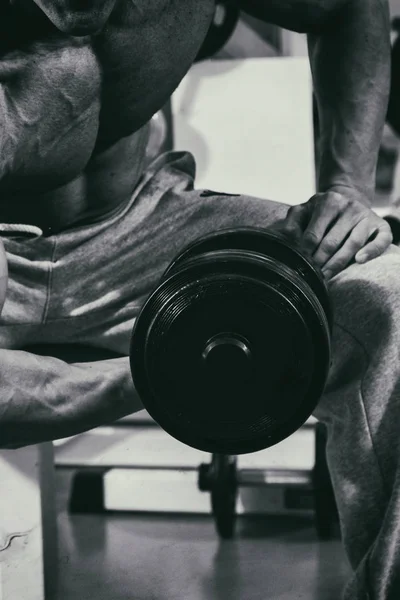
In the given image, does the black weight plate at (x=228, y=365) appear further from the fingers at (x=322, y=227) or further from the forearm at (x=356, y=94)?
the forearm at (x=356, y=94)

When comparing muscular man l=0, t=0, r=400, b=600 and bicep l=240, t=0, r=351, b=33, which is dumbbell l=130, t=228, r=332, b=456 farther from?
bicep l=240, t=0, r=351, b=33

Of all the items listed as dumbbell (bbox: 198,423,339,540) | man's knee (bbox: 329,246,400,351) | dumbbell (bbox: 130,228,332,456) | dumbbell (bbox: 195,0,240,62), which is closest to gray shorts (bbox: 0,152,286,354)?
man's knee (bbox: 329,246,400,351)

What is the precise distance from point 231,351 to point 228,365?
17mm

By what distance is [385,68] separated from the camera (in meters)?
1.37

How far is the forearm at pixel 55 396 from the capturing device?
112 cm

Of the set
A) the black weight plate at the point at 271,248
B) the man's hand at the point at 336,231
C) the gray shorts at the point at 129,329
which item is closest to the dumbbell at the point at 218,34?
the gray shorts at the point at 129,329

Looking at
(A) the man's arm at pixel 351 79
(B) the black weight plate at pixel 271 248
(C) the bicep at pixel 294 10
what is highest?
(C) the bicep at pixel 294 10

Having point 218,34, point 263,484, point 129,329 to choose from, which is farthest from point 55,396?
point 218,34

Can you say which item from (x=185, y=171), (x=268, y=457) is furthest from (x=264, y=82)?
(x=268, y=457)

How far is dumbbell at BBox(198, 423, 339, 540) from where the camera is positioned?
171cm

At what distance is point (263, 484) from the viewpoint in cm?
177

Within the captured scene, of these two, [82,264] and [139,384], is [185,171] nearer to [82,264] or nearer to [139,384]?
[82,264]

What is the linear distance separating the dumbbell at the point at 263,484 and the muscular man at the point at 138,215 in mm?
482

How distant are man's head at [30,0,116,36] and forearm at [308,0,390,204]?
17.3 inches
